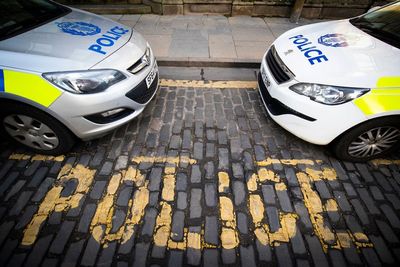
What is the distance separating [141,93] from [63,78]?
84 cm

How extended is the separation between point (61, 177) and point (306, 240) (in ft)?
8.65

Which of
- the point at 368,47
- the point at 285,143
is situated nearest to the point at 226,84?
the point at 285,143

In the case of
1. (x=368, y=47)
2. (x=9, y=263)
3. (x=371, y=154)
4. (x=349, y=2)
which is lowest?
(x=9, y=263)

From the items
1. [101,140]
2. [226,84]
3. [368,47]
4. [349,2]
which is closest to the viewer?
[368,47]

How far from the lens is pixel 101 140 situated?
3.01 meters

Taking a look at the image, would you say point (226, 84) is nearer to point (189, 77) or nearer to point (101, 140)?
point (189, 77)

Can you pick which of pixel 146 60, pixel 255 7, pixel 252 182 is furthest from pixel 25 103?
pixel 255 7

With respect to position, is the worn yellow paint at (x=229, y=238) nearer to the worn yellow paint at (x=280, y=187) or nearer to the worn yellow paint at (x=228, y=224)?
the worn yellow paint at (x=228, y=224)

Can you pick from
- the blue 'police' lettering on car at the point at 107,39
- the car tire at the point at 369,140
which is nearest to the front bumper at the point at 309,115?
the car tire at the point at 369,140

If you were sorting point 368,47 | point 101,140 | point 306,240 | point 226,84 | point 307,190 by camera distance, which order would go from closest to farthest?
point 306,240 < point 307,190 < point 368,47 < point 101,140 < point 226,84

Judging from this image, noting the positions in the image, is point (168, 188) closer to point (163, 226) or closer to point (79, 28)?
point (163, 226)

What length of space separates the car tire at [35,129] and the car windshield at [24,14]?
82 cm

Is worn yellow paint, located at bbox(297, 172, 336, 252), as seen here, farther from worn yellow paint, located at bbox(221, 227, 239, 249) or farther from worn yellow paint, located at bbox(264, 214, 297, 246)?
worn yellow paint, located at bbox(221, 227, 239, 249)

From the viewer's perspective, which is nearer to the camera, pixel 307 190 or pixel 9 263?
pixel 9 263
